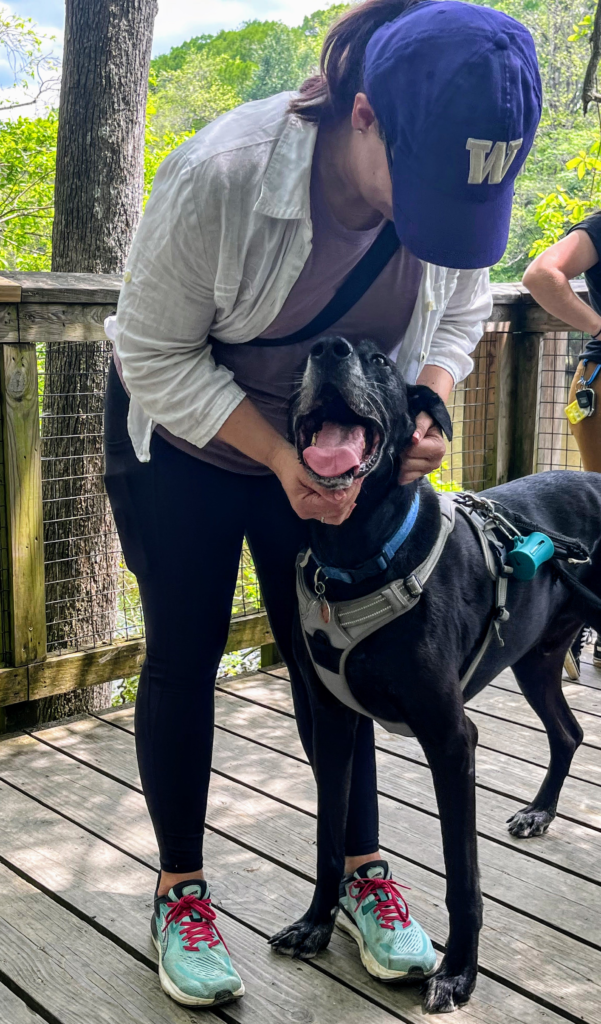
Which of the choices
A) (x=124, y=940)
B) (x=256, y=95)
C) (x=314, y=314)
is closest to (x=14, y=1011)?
(x=124, y=940)

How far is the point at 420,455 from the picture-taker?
167 centimetres

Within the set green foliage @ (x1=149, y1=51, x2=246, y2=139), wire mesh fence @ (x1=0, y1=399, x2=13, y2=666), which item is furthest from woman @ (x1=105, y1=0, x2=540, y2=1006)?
green foliage @ (x1=149, y1=51, x2=246, y2=139)

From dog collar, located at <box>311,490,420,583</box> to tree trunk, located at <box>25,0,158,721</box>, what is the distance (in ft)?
5.51

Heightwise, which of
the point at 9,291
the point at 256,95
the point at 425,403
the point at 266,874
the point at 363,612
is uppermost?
the point at 256,95

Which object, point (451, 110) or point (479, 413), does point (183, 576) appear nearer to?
point (451, 110)

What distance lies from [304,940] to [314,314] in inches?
46.8

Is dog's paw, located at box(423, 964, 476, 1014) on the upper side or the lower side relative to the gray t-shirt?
lower

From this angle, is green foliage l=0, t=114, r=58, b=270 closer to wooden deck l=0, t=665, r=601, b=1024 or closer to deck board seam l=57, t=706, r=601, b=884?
deck board seam l=57, t=706, r=601, b=884

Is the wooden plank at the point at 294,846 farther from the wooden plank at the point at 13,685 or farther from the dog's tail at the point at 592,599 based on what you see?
the dog's tail at the point at 592,599

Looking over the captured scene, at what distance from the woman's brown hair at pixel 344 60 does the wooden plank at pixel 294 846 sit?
1.54m

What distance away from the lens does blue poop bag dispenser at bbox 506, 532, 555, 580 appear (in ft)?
6.15

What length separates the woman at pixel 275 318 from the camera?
1.32m

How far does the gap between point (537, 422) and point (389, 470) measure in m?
2.52

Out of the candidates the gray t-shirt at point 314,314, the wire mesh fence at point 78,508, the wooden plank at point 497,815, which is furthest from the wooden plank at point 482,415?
the gray t-shirt at point 314,314
